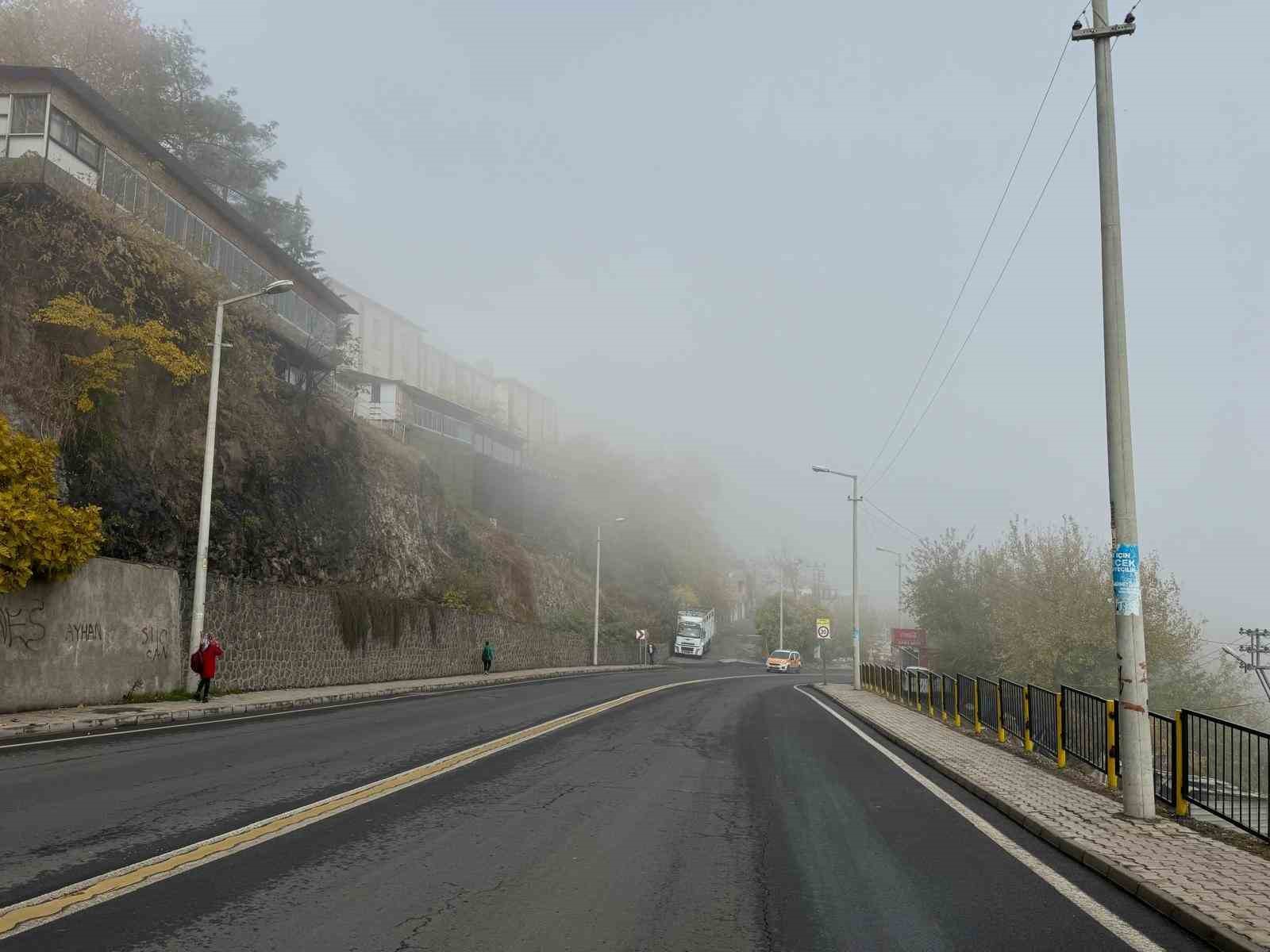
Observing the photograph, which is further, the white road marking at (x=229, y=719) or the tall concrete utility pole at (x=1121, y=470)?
the white road marking at (x=229, y=719)

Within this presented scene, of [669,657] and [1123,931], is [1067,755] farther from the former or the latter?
[669,657]

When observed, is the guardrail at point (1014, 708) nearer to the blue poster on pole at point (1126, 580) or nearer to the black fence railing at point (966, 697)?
the black fence railing at point (966, 697)

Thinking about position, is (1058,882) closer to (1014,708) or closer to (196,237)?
(1014,708)

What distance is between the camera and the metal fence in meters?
7.95

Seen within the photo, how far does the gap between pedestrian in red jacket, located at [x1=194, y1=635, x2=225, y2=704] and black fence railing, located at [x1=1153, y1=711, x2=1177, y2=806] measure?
55.3 feet

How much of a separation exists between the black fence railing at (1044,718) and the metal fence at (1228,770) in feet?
12.9

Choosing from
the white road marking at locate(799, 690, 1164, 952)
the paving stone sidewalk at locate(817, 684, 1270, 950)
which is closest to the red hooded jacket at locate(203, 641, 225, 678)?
the paving stone sidewalk at locate(817, 684, 1270, 950)

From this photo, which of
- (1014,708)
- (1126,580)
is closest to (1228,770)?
(1126,580)

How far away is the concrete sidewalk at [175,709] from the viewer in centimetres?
1371

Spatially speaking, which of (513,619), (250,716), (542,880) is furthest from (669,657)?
(542,880)

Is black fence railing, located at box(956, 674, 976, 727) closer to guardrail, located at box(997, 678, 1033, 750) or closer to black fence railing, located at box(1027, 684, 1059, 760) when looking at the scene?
guardrail, located at box(997, 678, 1033, 750)

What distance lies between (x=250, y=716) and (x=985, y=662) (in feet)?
126

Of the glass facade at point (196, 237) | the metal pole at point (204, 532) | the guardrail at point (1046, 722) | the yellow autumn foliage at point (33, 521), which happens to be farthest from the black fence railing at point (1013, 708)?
the glass facade at point (196, 237)

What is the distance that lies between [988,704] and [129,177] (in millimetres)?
29065
